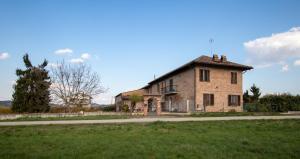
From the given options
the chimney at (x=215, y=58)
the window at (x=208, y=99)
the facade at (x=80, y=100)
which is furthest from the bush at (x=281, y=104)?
Answer: the facade at (x=80, y=100)

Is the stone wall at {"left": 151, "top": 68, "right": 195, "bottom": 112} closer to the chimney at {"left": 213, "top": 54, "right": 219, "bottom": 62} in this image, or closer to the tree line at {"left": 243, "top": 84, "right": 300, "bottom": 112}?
the chimney at {"left": 213, "top": 54, "right": 219, "bottom": 62}

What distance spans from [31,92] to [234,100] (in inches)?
1113

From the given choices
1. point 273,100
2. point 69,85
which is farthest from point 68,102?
point 273,100

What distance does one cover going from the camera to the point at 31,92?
36.3 metres

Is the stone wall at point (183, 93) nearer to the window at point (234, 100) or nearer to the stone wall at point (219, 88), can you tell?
the stone wall at point (219, 88)

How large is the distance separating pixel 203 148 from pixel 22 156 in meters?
4.29

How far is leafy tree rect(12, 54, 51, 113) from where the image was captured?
36.1 meters

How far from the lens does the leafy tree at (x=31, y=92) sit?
36.1 meters

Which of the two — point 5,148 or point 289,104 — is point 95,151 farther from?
point 289,104

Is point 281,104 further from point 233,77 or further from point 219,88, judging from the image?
point 219,88

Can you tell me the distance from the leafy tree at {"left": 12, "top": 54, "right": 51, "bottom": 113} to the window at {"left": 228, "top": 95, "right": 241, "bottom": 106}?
25.2m

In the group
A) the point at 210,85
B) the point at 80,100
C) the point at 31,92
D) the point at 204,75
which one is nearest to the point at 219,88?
the point at 210,85

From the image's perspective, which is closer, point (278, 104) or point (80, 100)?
point (278, 104)

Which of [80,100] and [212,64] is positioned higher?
[212,64]
